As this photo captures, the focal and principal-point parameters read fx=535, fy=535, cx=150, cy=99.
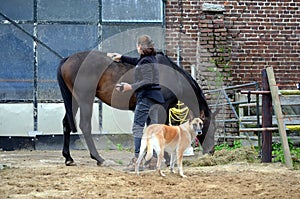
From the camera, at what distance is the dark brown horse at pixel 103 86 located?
7648mm

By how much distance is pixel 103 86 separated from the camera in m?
7.82

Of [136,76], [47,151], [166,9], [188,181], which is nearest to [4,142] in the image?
[47,151]

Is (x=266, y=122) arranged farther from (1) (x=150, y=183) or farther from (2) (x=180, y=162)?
(1) (x=150, y=183)

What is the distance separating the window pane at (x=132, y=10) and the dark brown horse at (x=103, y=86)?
3.32 m

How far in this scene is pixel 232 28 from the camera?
1118cm

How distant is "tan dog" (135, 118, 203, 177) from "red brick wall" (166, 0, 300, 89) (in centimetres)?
453

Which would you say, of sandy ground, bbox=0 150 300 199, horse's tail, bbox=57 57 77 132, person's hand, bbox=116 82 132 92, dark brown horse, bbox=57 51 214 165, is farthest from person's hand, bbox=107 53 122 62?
sandy ground, bbox=0 150 300 199

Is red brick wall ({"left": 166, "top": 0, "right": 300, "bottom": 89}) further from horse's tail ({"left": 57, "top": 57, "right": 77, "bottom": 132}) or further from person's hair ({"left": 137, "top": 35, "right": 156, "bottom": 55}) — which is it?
person's hair ({"left": 137, "top": 35, "right": 156, "bottom": 55})

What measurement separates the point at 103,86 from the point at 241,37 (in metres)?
4.39

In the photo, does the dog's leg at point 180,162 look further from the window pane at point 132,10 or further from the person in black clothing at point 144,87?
the window pane at point 132,10

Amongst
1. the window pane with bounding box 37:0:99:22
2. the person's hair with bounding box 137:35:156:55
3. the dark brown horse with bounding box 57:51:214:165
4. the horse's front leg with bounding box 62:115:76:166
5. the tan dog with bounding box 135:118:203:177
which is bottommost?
the horse's front leg with bounding box 62:115:76:166

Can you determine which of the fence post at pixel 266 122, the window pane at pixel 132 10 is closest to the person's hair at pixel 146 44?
the fence post at pixel 266 122

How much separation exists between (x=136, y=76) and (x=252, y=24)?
5.40 metres

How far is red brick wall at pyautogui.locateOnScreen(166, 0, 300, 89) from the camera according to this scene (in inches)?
429
